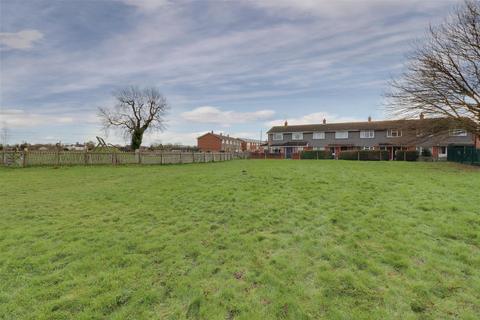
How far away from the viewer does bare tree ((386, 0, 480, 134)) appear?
51.5 ft

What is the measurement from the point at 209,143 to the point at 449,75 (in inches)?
2533

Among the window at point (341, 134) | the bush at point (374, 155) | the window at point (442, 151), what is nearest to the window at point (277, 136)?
the window at point (341, 134)

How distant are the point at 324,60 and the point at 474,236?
588 inches

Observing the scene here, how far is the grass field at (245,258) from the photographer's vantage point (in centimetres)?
302

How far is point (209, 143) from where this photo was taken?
76.2m

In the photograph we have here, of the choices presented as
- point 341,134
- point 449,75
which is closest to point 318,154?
point 341,134

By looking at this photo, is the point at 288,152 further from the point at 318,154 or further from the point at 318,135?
the point at 318,154

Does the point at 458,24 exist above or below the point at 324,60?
above

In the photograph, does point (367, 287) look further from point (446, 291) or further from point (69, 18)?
point (69, 18)

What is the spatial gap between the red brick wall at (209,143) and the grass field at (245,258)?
220ft

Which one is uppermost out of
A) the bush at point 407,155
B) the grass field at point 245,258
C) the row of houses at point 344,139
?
the row of houses at point 344,139

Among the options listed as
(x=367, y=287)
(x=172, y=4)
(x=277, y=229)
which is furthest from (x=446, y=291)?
(x=172, y=4)

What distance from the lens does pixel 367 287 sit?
333cm

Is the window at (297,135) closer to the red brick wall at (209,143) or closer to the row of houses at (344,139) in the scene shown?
the row of houses at (344,139)
